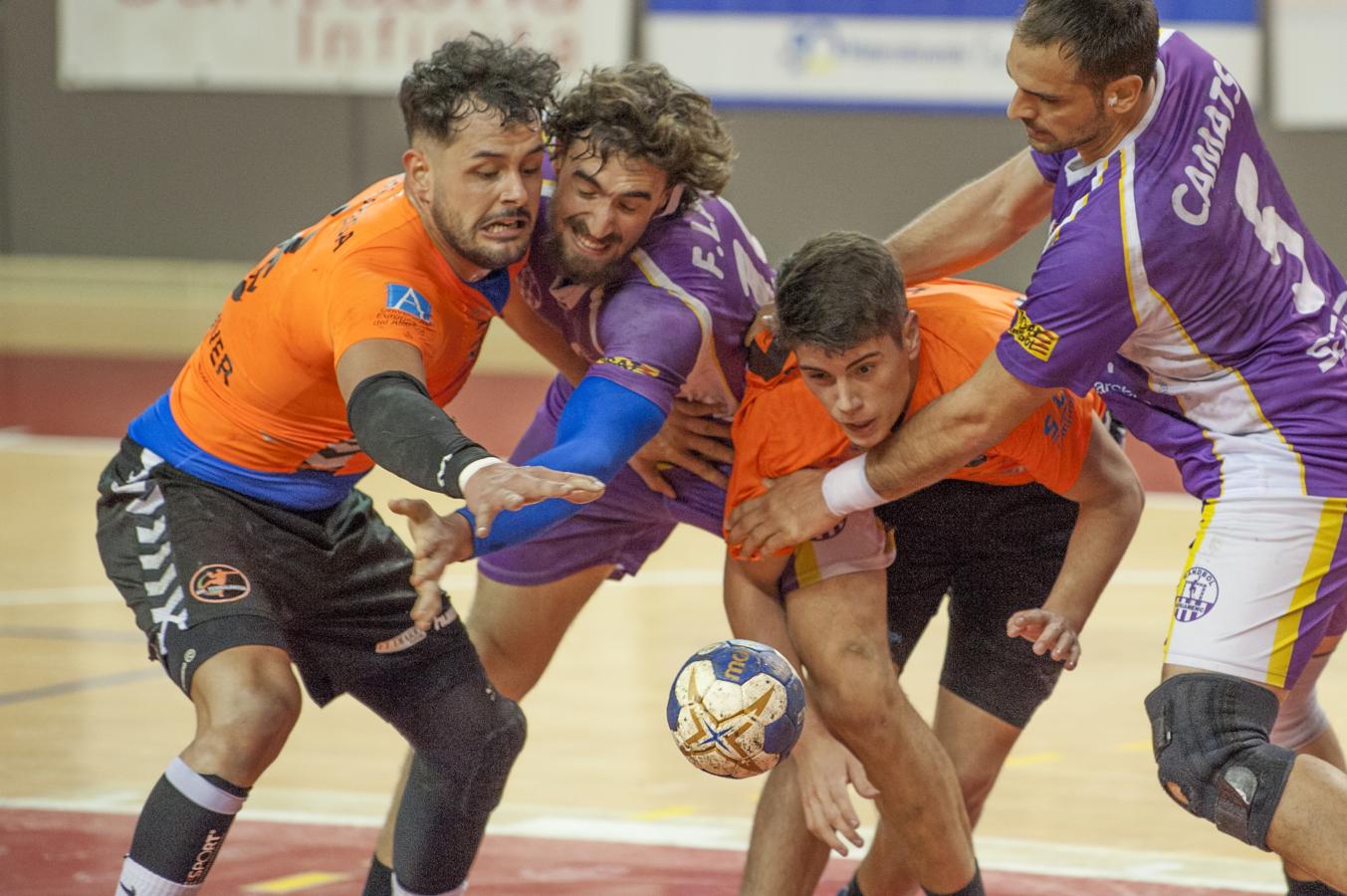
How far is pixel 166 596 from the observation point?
4535 millimetres

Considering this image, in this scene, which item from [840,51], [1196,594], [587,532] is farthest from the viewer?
[840,51]

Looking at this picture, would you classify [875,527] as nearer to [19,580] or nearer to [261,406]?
[261,406]

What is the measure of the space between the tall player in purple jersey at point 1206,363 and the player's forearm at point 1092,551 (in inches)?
14.1

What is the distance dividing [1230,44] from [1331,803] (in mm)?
13800

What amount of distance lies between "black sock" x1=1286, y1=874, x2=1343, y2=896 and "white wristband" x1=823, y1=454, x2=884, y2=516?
59.4 inches

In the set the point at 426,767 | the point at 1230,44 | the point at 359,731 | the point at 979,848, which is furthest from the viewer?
the point at 1230,44

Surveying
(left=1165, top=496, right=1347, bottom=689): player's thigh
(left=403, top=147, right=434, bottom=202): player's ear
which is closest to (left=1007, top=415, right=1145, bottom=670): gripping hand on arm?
(left=1165, top=496, right=1347, bottom=689): player's thigh

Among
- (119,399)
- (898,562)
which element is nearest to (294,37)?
(119,399)

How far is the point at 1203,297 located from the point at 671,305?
1302 mm

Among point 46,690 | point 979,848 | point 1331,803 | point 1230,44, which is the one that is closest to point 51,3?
point 1230,44

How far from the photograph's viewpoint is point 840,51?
17891 millimetres

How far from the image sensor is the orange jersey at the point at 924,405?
4.79 metres

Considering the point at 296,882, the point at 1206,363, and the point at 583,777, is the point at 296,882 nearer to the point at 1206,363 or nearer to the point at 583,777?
the point at 583,777

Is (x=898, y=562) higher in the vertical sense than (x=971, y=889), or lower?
higher
